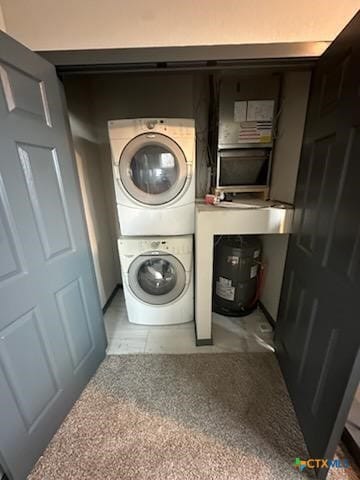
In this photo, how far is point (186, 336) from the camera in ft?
5.97

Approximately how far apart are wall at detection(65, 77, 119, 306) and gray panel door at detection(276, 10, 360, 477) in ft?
5.49

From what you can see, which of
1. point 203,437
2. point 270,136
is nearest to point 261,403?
point 203,437

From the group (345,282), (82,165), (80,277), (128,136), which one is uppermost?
(128,136)

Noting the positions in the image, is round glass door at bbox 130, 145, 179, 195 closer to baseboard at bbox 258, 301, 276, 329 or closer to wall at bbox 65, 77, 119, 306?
wall at bbox 65, 77, 119, 306

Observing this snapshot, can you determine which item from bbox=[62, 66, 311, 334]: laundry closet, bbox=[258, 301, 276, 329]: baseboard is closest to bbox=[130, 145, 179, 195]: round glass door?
A: bbox=[62, 66, 311, 334]: laundry closet

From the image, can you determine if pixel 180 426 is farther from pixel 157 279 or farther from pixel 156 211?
pixel 156 211

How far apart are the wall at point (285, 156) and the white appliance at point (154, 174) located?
72cm

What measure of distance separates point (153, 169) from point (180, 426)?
1679 millimetres

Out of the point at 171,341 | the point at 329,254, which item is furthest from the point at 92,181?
the point at 329,254

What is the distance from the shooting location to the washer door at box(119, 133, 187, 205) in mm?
1511

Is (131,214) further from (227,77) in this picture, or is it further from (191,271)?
(227,77)

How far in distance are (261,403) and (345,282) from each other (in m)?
0.98

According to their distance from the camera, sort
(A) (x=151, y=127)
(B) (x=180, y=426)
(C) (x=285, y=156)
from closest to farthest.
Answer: (B) (x=180, y=426) < (A) (x=151, y=127) < (C) (x=285, y=156)

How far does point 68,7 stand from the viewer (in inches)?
39.8
